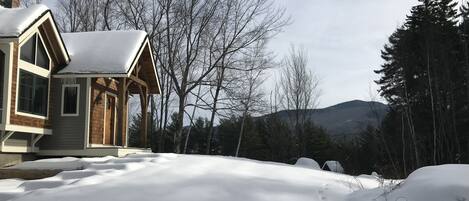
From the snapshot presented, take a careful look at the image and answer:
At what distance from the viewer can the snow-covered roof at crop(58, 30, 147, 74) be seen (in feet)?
51.4

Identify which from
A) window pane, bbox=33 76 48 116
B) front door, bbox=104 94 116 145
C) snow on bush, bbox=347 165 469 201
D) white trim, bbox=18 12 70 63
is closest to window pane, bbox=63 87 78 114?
window pane, bbox=33 76 48 116

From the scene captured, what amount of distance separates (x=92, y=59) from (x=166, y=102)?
1705cm

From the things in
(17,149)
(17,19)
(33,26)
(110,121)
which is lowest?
(17,149)

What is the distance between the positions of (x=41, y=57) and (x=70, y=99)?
63.8 inches

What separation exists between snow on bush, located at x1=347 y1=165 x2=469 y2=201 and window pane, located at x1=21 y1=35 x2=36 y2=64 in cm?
1047

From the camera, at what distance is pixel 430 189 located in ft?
20.6

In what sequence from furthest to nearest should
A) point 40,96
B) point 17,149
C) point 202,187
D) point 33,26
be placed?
point 40,96, point 17,149, point 33,26, point 202,187

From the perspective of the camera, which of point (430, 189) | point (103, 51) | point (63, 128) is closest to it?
point (430, 189)

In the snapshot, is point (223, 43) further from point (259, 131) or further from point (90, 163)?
point (90, 163)

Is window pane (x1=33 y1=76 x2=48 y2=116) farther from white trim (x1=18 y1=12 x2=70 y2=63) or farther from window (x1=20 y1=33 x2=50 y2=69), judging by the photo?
white trim (x1=18 y1=12 x2=70 y2=63)

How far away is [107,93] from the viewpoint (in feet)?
59.5

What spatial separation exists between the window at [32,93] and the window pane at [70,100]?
701 millimetres

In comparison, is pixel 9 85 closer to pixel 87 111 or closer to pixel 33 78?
pixel 33 78

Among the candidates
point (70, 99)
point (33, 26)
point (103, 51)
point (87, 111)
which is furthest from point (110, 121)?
point (33, 26)
